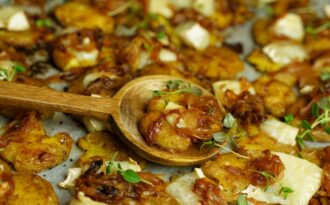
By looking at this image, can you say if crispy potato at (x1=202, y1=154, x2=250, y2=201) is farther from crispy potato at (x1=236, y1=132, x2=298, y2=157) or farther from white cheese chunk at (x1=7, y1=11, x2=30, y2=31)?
white cheese chunk at (x1=7, y1=11, x2=30, y2=31)

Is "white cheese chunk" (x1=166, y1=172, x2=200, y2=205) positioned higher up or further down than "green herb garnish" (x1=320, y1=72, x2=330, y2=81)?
further down

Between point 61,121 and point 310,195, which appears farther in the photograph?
point 61,121

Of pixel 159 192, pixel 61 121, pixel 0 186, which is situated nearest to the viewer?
pixel 0 186

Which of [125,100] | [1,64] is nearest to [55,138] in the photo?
[125,100]

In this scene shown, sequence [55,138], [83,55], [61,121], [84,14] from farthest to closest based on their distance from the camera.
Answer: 1. [84,14]
2. [83,55]
3. [61,121]
4. [55,138]

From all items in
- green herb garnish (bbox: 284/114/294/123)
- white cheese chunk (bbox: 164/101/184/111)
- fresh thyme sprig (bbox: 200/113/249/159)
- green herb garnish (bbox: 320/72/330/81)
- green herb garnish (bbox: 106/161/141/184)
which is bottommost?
green herb garnish (bbox: 106/161/141/184)

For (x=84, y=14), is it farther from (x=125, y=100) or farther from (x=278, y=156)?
(x=278, y=156)

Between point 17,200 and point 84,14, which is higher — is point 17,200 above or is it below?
below

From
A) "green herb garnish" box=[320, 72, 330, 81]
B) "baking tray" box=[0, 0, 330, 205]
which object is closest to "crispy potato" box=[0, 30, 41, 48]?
"baking tray" box=[0, 0, 330, 205]
